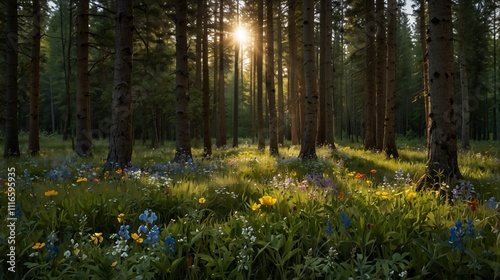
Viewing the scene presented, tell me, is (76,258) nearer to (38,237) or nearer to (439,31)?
(38,237)

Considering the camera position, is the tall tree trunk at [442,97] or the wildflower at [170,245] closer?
the wildflower at [170,245]

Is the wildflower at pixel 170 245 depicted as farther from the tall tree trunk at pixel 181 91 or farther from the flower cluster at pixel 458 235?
the tall tree trunk at pixel 181 91

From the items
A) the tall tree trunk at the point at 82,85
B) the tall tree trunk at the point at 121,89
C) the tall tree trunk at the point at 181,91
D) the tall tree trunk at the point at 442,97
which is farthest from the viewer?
the tall tree trunk at the point at 82,85

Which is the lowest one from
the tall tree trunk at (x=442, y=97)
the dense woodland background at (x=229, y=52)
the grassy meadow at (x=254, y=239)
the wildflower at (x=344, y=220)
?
the grassy meadow at (x=254, y=239)

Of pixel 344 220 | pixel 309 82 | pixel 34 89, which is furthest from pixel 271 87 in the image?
pixel 344 220

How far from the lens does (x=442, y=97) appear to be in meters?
5.02

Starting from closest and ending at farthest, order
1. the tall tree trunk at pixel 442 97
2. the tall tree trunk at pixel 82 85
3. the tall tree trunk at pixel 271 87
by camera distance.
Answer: the tall tree trunk at pixel 442 97 < the tall tree trunk at pixel 82 85 < the tall tree trunk at pixel 271 87

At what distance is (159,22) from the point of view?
21266mm

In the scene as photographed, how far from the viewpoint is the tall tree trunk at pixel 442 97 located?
501 centimetres

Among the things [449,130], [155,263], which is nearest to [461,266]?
[155,263]

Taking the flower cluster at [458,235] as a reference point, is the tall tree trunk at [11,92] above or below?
above

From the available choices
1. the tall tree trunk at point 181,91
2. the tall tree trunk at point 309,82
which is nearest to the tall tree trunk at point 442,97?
the tall tree trunk at point 309,82

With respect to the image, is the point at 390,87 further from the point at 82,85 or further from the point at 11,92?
the point at 11,92

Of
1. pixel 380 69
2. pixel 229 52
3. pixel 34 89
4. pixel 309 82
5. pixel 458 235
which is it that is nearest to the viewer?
pixel 458 235
